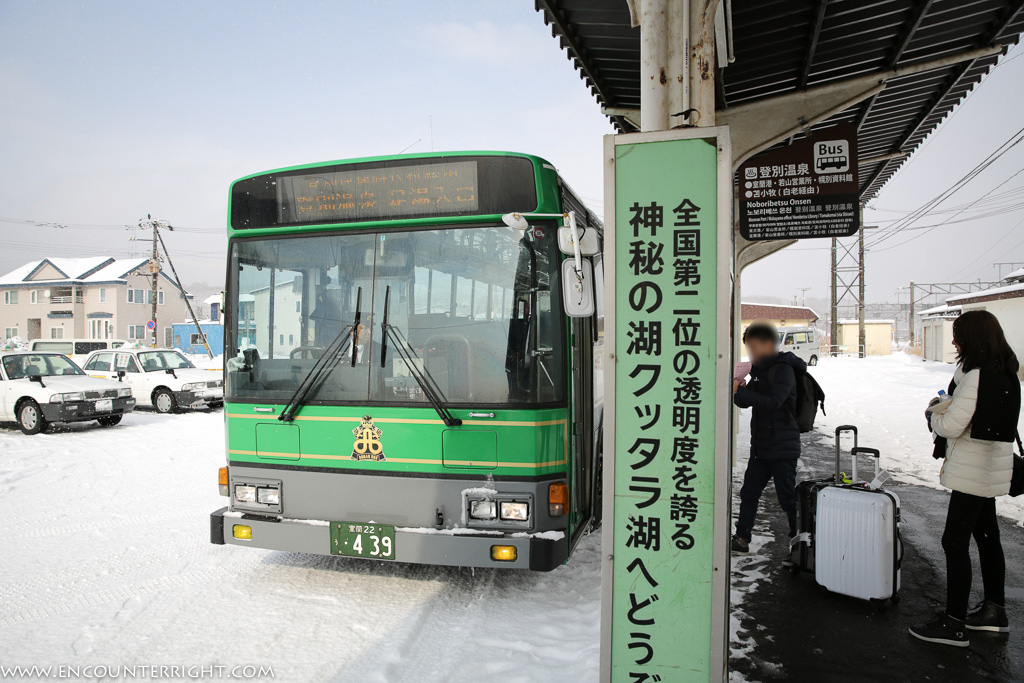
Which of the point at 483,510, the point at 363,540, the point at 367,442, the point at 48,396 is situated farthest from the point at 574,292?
the point at 48,396

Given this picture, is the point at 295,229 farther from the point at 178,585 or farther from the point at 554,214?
the point at 178,585

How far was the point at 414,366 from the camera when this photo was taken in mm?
4453

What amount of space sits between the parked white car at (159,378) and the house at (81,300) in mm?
41801

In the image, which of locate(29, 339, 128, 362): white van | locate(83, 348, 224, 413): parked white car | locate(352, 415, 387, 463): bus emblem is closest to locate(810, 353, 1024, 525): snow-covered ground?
locate(352, 415, 387, 463): bus emblem

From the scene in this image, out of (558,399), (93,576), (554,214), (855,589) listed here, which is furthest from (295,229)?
(855,589)

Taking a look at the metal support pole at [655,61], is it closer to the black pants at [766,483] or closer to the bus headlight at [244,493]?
the black pants at [766,483]

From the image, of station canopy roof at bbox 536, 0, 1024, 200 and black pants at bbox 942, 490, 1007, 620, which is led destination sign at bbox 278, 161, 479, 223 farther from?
black pants at bbox 942, 490, 1007, 620

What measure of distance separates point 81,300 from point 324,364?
62.7m

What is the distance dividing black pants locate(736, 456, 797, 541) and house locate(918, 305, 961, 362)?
33.3m

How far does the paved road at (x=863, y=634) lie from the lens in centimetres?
367

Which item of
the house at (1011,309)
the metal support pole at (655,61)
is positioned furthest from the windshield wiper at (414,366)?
the house at (1011,309)

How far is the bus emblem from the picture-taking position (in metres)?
4.49

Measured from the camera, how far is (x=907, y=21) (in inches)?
215

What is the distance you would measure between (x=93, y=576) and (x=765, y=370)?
5.59m
